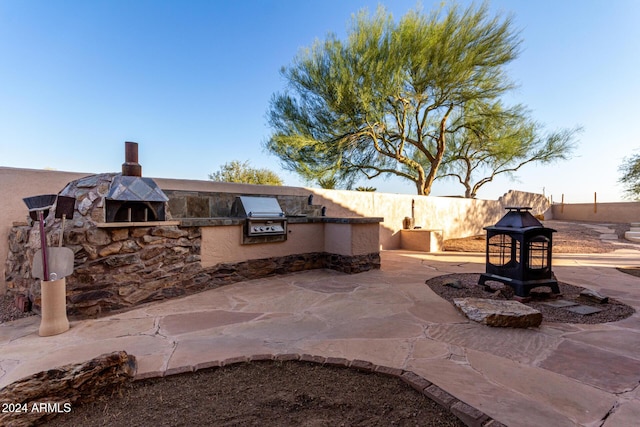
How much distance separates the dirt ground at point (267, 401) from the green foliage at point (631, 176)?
17782mm

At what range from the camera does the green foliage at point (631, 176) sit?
1288 cm

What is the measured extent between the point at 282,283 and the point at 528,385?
9.37 ft

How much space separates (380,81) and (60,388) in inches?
356

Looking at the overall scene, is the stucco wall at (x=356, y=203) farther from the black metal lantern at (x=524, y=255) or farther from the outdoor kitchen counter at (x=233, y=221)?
the black metal lantern at (x=524, y=255)

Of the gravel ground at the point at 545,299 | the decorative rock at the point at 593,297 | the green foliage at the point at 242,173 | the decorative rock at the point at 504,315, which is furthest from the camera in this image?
the green foliage at the point at 242,173

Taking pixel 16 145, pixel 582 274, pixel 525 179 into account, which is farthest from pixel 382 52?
pixel 525 179

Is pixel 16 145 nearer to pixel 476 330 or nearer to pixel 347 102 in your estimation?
pixel 347 102

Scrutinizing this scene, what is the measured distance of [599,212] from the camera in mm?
15383

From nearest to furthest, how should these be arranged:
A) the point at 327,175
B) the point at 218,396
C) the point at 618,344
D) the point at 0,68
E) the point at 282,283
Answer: the point at 218,396
the point at 618,344
the point at 282,283
the point at 0,68
the point at 327,175

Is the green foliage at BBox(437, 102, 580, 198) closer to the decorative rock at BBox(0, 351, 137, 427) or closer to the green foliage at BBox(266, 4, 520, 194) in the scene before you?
the green foliage at BBox(266, 4, 520, 194)

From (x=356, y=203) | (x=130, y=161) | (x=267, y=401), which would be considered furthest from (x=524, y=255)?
(x=130, y=161)

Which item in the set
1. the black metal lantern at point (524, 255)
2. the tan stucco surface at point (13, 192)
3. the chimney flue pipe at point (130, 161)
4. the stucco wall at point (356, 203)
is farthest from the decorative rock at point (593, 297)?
the tan stucco surface at point (13, 192)

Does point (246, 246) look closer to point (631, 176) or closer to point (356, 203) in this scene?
point (356, 203)

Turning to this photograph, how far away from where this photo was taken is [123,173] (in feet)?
10.5
